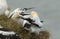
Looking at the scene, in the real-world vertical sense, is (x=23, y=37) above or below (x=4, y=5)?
below

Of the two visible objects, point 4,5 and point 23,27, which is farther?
point 4,5

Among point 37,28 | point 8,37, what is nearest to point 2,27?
point 8,37

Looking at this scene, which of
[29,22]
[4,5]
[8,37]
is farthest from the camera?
[4,5]

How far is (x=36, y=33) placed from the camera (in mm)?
2254

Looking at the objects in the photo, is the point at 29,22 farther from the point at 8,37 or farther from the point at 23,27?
the point at 8,37

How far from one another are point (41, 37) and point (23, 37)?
0.16 m

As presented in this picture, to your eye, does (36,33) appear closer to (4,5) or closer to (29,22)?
(29,22)

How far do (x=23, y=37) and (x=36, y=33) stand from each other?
0.13 m

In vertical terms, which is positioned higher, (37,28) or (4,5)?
(4,5)

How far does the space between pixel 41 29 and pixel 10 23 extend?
246mm

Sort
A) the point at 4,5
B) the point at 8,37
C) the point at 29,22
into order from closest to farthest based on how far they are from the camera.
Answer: the point at 8,37, the point at 29,22, the point at 4,5

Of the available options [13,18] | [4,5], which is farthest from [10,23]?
[4,5]

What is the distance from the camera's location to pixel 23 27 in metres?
2.23

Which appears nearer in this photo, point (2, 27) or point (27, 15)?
point (2, 27)
